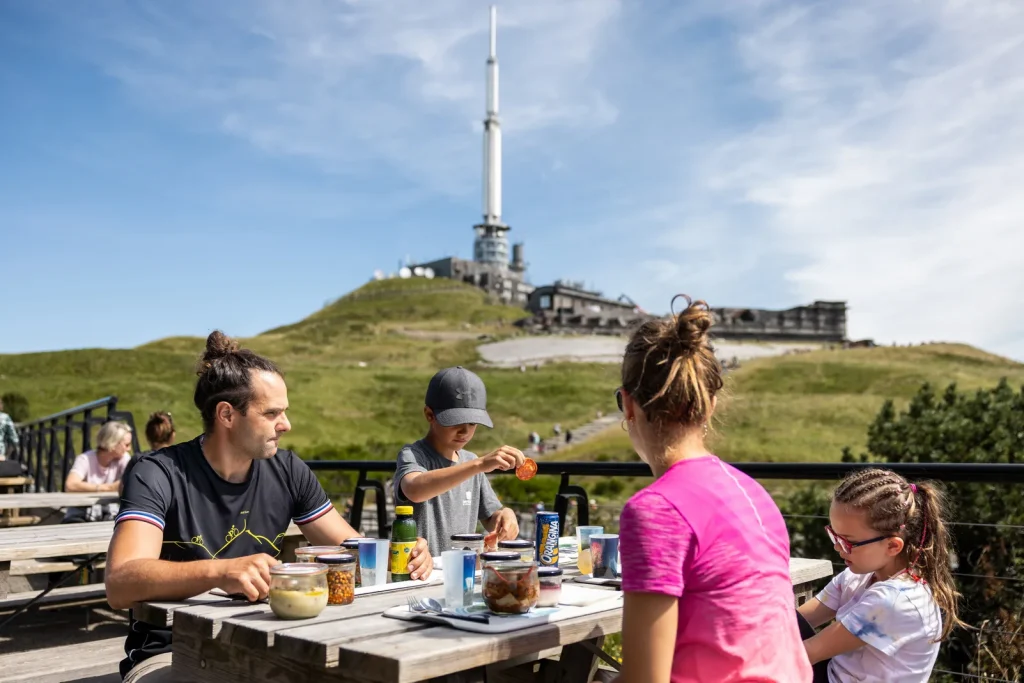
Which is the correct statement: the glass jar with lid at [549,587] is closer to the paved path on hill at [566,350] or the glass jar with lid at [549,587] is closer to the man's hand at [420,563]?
the man's hand at [420,563]

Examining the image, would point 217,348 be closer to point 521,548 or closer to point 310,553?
point 310,553

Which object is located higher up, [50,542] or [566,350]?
[566,350]

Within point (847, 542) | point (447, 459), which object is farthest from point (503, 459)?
point (847, 542)

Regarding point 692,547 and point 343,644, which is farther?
point 343,644

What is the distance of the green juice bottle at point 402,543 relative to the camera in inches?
110

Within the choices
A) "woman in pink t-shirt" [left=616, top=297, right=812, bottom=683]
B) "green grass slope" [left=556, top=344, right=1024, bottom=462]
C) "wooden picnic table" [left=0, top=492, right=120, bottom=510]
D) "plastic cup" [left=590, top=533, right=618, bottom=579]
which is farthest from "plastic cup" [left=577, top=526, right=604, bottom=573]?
"green grass slope" [left=556, top=344, right=1024, bottom=462]

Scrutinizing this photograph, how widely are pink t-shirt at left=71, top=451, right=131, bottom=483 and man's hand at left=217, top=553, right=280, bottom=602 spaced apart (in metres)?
5.41

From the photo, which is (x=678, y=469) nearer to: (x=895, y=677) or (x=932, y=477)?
(x=895, y=677)

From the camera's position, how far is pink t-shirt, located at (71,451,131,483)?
23.6ft

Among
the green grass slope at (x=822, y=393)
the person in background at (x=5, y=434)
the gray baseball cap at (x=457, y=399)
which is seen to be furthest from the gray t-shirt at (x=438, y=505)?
the green grass slope at (x=822, y=393)

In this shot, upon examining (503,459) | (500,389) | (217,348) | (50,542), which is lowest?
(50,542)

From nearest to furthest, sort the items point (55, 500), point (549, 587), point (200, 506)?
1. point (549, 587)
2. point (200, 506)
3. point (55, 500)

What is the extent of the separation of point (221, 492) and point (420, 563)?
0.70 meters

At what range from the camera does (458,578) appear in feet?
7.55
